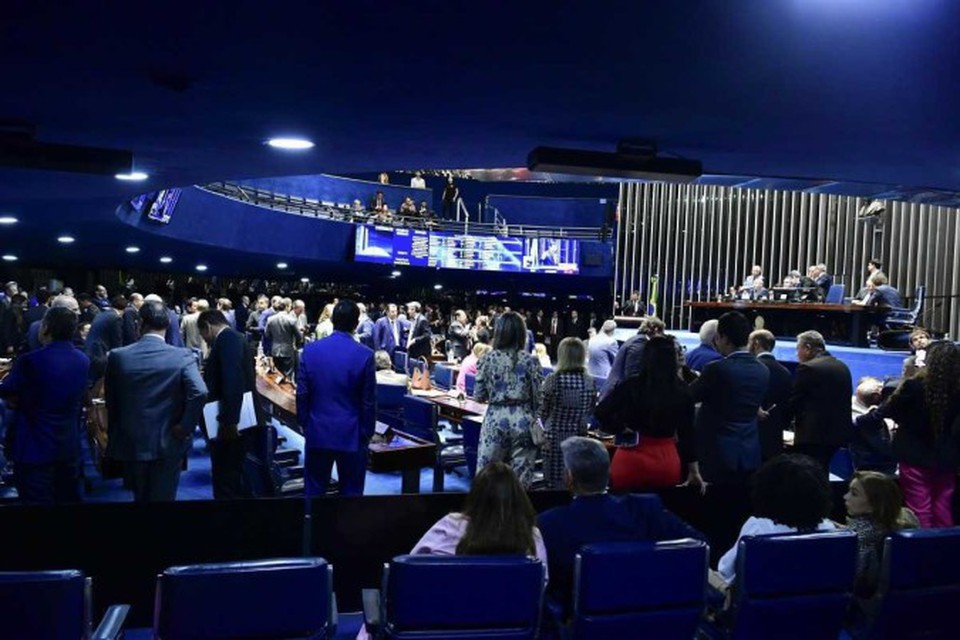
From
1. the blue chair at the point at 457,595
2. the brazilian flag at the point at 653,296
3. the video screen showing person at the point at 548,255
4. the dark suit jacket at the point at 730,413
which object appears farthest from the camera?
the video screen showing person at the point at 548,255

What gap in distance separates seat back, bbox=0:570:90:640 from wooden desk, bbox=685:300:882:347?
1103 cm

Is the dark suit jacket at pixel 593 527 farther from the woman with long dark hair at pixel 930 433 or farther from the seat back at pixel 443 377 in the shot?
the seat back at pixel 443 377

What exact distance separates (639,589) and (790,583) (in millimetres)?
596

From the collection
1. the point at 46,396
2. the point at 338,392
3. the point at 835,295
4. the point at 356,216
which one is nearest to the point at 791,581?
the point at 338,392

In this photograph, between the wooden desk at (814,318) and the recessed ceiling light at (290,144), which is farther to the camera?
the wooden desk at (814,318)

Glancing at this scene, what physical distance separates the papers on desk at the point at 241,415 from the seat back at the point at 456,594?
269 cm

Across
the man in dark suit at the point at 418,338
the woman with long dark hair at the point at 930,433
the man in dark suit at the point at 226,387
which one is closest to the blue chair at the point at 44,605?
the man in dark suit at the point at 226,387

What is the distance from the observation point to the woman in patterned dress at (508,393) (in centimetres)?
474

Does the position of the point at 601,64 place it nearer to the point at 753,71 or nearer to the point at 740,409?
the point at 753,71

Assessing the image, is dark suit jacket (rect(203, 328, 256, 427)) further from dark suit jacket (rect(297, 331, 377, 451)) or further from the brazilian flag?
the brazilian flag

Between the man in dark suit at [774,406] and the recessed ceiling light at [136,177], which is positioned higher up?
the recessed ceiling light at [136,177]

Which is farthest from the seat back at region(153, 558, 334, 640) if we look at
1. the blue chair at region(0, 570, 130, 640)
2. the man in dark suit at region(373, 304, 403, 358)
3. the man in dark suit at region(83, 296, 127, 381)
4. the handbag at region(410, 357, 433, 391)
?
the man in dark suit at region(373, 304, 403, 358)

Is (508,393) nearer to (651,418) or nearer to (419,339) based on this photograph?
(651,418)

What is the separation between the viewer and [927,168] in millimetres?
5094
